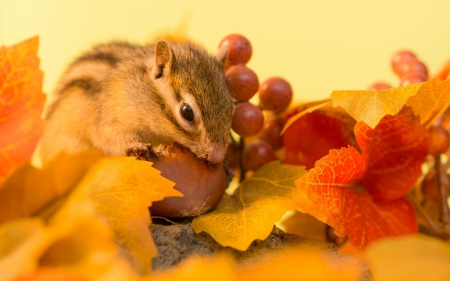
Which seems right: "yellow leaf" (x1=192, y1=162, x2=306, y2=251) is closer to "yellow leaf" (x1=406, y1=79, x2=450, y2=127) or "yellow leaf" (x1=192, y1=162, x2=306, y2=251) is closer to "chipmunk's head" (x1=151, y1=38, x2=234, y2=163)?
"chipmunk's head" (x1=151, y1=38, x2=234, y2=163)

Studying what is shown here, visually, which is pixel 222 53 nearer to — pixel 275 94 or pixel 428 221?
pixel 275 94

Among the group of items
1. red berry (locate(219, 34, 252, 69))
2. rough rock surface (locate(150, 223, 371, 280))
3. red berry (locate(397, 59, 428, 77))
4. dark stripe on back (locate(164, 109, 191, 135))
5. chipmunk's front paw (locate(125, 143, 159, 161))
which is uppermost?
red berry (locate(397, 59, 428, 77))

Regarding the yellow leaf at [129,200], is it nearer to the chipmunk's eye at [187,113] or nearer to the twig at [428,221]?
the chipmunk's eye at [187,113]

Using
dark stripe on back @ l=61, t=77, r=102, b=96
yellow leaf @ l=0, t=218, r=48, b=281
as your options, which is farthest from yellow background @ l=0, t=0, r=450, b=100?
yellow leaf @ l=0, t=218, r=48, b=281

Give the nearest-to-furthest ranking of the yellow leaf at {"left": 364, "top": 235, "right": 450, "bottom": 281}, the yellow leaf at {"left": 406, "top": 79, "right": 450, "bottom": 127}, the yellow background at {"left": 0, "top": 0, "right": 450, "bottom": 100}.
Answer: the yellow leaf at {"left": 364, "top": 235, "right": 450, "bottom": 281}, the yellow leaf at {"left": 406, "top": 79, "right": 450, "bottom": 127}, the yellow background at {"left": 0, "top": 0, "right": 450, "bottom": 100}

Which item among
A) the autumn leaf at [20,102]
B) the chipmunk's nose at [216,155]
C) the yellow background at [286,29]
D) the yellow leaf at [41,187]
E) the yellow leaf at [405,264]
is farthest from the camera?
the yellow background at [286,29]

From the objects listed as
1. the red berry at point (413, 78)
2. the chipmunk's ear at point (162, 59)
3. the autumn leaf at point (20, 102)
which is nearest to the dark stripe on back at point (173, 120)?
the chipmunk's ear at point (162, 59)

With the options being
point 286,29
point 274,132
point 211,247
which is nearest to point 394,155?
point 274,132
